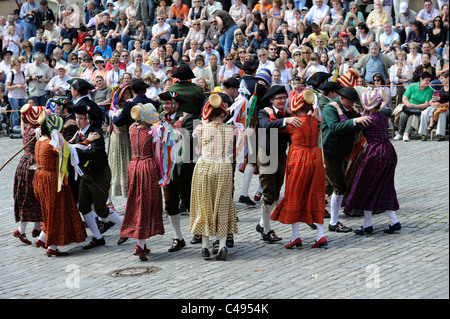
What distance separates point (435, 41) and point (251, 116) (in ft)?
31.3

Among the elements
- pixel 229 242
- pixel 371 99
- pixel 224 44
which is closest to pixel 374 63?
pixel 224 44

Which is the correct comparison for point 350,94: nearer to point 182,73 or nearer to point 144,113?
point 182,73

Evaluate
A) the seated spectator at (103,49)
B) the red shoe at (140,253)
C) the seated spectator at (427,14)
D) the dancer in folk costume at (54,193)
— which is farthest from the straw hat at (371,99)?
the seated spectator at (103,49)

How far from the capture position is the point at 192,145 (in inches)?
398

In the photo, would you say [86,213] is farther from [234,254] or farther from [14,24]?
[14,24]

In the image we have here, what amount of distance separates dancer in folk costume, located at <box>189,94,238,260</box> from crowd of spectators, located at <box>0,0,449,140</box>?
560 cm

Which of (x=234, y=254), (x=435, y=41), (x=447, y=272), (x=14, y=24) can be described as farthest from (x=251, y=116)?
(x=14, y=24)

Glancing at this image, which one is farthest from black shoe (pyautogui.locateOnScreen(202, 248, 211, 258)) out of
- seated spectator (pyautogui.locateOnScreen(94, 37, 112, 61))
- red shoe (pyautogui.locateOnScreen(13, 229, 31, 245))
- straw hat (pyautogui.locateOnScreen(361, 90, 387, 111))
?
seated spectator (pyautogui.locateOnScreen(94, 37, 112, 61))

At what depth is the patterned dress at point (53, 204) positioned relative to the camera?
30.6 ft

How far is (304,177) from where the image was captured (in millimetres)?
9109

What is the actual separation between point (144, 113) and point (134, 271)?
1.79 meters

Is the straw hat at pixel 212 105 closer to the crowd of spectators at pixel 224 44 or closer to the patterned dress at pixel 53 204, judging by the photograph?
the patterned dress at pixel 53 204

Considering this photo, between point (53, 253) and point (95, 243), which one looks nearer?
point (53, 253)

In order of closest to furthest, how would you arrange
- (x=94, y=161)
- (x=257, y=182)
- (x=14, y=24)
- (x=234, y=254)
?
(x=234, y=254) < (x=94, y=161) < (x=257, y=182) < (x=14, y=24)
